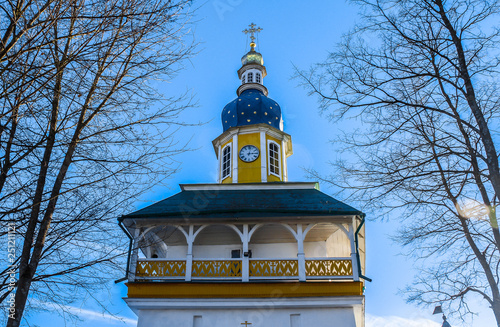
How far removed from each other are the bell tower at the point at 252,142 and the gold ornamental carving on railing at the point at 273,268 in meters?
6.81

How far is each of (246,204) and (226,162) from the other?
6.74 m

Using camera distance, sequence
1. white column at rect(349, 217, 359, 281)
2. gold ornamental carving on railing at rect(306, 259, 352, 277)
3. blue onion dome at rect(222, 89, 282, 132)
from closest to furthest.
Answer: white column at rect(349, 217, 359, 281) < gold ornamental carving on railing at rect(306, 259, 352, 277) < blue onion dome at rect(222, 89, 282, 132)

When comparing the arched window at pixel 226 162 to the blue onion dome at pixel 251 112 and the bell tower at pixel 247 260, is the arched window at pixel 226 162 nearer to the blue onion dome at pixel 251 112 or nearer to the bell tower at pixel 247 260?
the blue onion dome at pixel 251 112

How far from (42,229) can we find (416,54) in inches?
293

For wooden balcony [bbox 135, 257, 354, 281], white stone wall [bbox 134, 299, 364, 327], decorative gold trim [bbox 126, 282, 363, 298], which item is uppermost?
wooden balcony [bbox 135, 257, 354, 281]

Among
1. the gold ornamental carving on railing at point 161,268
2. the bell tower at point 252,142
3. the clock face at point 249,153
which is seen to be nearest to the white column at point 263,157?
the bell tower at point 252,142

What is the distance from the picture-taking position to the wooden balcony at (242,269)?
46.7 feet

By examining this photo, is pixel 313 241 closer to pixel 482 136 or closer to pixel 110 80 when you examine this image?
pixel 482 136

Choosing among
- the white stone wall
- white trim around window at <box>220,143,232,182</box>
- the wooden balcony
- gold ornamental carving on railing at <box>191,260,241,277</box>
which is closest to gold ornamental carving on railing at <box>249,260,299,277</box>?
the wooden balcony

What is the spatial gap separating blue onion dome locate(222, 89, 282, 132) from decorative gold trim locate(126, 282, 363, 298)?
10922mm

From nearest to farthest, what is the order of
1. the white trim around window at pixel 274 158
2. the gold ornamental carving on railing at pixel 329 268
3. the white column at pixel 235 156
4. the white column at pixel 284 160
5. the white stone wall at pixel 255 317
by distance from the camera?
the white stone wall at pixel 255 317 → the gold ornamental carving on railing at pixel 329 268 → the white column at pixel 235 156 → the white trim around window at pixel 274 158 → the white column at pixel 284 160

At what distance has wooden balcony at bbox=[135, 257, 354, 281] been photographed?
561 inches

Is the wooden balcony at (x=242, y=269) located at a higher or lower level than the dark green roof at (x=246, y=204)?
lower

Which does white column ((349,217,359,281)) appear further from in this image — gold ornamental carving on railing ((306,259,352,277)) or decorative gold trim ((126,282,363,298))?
decorative gold trim ((126,282,363,298))
